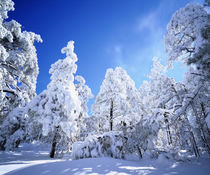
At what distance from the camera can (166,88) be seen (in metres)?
12.8

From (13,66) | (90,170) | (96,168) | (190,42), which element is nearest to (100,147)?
(96,168)

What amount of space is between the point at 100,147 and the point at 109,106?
6.60 metres

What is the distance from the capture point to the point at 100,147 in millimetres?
5758

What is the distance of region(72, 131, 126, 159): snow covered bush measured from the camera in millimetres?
5594

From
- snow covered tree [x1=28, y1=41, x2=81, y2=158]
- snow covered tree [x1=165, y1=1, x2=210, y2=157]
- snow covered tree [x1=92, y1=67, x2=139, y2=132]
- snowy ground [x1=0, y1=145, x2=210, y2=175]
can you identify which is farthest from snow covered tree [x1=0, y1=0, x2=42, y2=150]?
snow covered tree [x1=165, y1=1, x2=210, y2=157]

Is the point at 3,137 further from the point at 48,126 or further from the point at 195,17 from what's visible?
the point at 195,17

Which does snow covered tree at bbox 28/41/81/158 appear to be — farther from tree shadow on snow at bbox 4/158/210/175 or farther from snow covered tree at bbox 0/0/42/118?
tree shadow on snow at bbox 4/158/210/175

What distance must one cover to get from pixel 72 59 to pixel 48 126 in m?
6.52

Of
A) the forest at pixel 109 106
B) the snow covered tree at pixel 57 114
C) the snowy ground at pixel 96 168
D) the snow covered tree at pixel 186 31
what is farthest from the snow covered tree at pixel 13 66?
the snow covered tree at pixel 186 31

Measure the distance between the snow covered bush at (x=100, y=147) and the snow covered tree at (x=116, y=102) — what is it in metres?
4.70

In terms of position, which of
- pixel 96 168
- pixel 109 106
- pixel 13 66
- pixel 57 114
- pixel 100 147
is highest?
pixel 13 66

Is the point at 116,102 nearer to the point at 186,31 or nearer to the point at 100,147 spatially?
the point at 100,147

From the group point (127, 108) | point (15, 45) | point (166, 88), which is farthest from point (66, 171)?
point (166, 88)

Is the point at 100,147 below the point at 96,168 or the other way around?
the other way around
